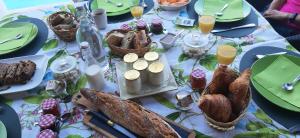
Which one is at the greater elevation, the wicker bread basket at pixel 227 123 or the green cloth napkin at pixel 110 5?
the green cloth napkin at pixel 110 5

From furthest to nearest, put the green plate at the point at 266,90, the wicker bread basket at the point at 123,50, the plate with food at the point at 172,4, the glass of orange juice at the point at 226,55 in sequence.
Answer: the plate with food at the point at 172,4 < the wicker bread basket at the point at 123,50 < the glass of orange juice at the point at 226,55 < the green plate at the point at 266,90

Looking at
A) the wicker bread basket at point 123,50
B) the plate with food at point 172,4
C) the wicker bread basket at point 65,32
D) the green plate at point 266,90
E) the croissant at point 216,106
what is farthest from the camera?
the plate with food at point 172,4

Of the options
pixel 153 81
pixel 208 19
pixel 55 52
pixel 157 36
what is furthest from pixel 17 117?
pixel 208 19

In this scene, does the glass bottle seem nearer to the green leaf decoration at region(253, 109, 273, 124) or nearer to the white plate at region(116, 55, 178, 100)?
the white plate at region(116, 55, 178, 100)

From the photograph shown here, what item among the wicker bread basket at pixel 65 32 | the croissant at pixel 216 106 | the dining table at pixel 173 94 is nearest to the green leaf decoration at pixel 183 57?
the dining table at pixel 173 94

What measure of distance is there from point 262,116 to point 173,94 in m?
0.29

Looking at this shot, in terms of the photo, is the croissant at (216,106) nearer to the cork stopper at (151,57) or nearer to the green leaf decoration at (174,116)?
the green leaf decoration at (174,116)

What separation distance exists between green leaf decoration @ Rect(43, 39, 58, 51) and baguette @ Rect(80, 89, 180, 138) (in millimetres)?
403

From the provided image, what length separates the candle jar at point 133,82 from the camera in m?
0.91

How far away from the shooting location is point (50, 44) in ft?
4.05

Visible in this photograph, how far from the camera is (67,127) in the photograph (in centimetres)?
88

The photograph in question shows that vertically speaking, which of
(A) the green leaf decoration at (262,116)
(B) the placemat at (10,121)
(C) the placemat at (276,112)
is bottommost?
(B) the placemat at (10,121)

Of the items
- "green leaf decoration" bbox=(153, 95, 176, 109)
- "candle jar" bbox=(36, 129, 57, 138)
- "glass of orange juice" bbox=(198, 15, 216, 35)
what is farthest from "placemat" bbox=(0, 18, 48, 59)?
"glass of orange juice" bbox=(198, 15, 216, 35)

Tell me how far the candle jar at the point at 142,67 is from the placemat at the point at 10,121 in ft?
1.40
